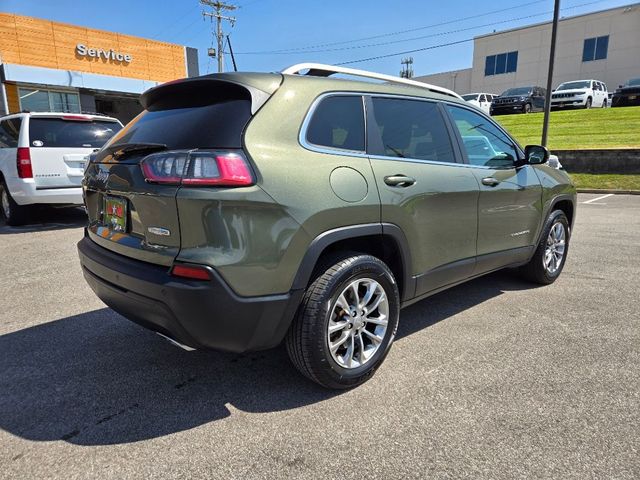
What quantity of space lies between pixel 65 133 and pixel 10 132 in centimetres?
98

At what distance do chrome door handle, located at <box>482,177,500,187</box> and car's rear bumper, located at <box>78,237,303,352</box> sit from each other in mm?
1959

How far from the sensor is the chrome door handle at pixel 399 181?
9.12 feet

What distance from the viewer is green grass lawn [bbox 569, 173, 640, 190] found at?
12.8 meters

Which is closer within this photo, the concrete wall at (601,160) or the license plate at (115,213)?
the license plate at (115,213)

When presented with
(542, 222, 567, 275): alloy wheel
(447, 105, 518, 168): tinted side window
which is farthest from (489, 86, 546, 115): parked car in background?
(447, 105, 518, 168): tinted side window

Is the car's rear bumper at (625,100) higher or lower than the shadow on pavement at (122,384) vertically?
higher

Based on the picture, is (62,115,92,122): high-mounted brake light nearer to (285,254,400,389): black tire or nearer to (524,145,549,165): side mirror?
(285,254,400,389): black tire

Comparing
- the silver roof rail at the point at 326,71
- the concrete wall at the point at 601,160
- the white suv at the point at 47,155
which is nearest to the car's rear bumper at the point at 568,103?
the concrete wall at the point at 601,160

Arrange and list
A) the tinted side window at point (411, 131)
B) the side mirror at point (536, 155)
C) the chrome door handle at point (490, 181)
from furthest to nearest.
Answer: the side mirror at point (536, 155) → the chrome door handle at point (490, 181) → the tinted side window at point (411, 131)

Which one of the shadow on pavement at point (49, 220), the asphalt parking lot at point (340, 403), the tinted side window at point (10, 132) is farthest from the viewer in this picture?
the shadow on pavement at point (49, 220)

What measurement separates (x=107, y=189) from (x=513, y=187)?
10.4 feet

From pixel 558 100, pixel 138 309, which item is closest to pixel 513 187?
pixel 138 309

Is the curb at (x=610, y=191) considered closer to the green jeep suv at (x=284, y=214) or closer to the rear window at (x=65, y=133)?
the green jeep suv at (x=284, y=214)

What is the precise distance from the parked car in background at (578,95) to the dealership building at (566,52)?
13.3 m
